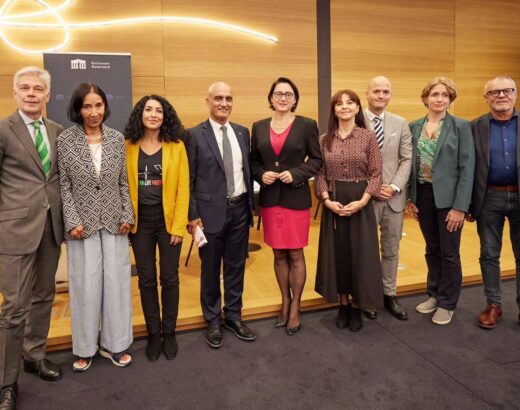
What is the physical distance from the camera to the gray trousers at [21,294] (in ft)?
7.07

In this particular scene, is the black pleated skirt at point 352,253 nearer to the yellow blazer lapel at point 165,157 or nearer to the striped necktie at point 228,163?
the striped necktie at point 228,163

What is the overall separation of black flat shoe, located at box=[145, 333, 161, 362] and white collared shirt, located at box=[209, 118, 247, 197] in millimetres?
956

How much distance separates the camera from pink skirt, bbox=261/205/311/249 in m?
2.77

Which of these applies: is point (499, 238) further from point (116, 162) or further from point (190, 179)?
point (116, 162)

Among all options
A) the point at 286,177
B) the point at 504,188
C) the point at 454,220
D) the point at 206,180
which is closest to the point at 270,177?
the point at 286,177

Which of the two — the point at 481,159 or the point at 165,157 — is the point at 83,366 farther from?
the point at 481,159

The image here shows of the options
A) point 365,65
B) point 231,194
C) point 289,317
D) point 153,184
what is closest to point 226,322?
point 289,317

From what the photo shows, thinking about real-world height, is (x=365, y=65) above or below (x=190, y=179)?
above

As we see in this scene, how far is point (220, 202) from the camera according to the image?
2652 millimetres

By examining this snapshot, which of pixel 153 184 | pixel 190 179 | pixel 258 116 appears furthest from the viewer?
pixel 258 116

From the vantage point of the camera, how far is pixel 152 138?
251 centimetres

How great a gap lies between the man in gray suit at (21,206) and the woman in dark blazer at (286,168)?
1.18 m

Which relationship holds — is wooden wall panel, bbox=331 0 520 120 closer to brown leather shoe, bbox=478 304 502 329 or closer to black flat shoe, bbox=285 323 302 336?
brown leather shoe, bbox=478 304 502 329

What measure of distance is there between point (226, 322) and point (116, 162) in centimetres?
128
